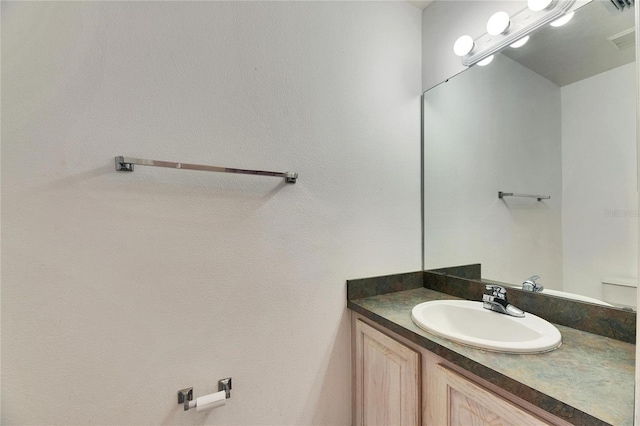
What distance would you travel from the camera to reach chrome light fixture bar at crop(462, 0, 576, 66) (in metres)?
1.02

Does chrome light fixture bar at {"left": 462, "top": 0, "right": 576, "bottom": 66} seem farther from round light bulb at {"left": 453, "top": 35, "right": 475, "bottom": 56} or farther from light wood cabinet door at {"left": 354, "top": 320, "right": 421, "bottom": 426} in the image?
light wood cabinet door at {"left": 354, "top": 320, "right": 421, "bottom": 426}

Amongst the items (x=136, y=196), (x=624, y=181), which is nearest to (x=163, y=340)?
(x=136, y=196)

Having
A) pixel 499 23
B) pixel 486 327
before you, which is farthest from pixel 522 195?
pixel 499 23

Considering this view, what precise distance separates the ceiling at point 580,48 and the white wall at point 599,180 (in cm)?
5

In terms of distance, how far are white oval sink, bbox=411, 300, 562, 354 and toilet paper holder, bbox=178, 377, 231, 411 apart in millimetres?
745

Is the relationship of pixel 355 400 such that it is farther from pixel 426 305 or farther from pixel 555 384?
pixel 555 384

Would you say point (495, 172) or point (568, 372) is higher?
point (495, 172)

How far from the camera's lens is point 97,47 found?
0.85m

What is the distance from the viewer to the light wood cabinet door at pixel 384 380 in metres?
0.95

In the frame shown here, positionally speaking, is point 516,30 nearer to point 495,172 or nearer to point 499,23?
point 499,23

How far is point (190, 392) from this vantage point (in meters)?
0.95

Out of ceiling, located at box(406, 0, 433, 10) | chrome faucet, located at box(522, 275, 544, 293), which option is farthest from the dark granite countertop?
ceiling, located at box(406, 0, 433, 10)

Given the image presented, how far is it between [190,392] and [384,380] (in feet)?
2.42

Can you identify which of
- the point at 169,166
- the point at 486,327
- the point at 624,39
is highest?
the point at 624,39
